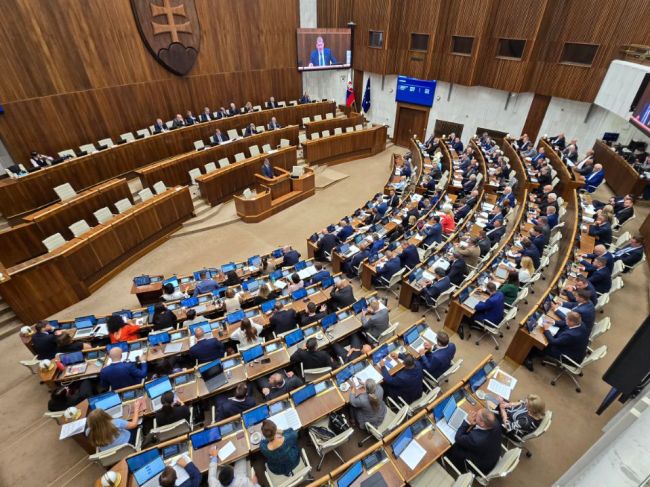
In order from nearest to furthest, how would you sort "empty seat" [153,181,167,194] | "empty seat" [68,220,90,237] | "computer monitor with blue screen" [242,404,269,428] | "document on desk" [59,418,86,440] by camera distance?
"document on desk" [59,418,86,440] → "computer monitor with blue screen" [242,404,269,428] → "empty seat" [68,220,90,237] → "empty seat" [153,181,167,194]

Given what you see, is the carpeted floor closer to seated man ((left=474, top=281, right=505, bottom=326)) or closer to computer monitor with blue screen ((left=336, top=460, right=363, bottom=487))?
seated man ((left=474, top=281, right=505, bottom=326))

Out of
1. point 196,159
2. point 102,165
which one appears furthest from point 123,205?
point 196,159

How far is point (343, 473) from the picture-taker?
150 inches

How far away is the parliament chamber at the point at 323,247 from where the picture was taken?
4.43 meters

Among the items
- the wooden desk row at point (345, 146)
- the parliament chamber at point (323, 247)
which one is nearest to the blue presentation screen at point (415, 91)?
the parliament chamber at point (323, 247)

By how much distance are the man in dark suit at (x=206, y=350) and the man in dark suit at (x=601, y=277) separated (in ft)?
23.7

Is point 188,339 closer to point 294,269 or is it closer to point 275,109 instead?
point 294,269

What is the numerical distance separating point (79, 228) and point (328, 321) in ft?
23.5

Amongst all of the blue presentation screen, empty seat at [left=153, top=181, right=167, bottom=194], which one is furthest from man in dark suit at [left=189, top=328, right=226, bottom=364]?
the blue presentation screen

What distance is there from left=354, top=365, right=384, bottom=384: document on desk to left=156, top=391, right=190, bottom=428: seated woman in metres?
2.50

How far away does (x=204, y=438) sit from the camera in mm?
4273

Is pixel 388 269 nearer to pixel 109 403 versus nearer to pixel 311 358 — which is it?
pixel 311 358

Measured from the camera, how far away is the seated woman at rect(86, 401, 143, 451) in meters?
4.08

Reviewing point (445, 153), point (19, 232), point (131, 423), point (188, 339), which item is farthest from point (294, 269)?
point (445, 153)
